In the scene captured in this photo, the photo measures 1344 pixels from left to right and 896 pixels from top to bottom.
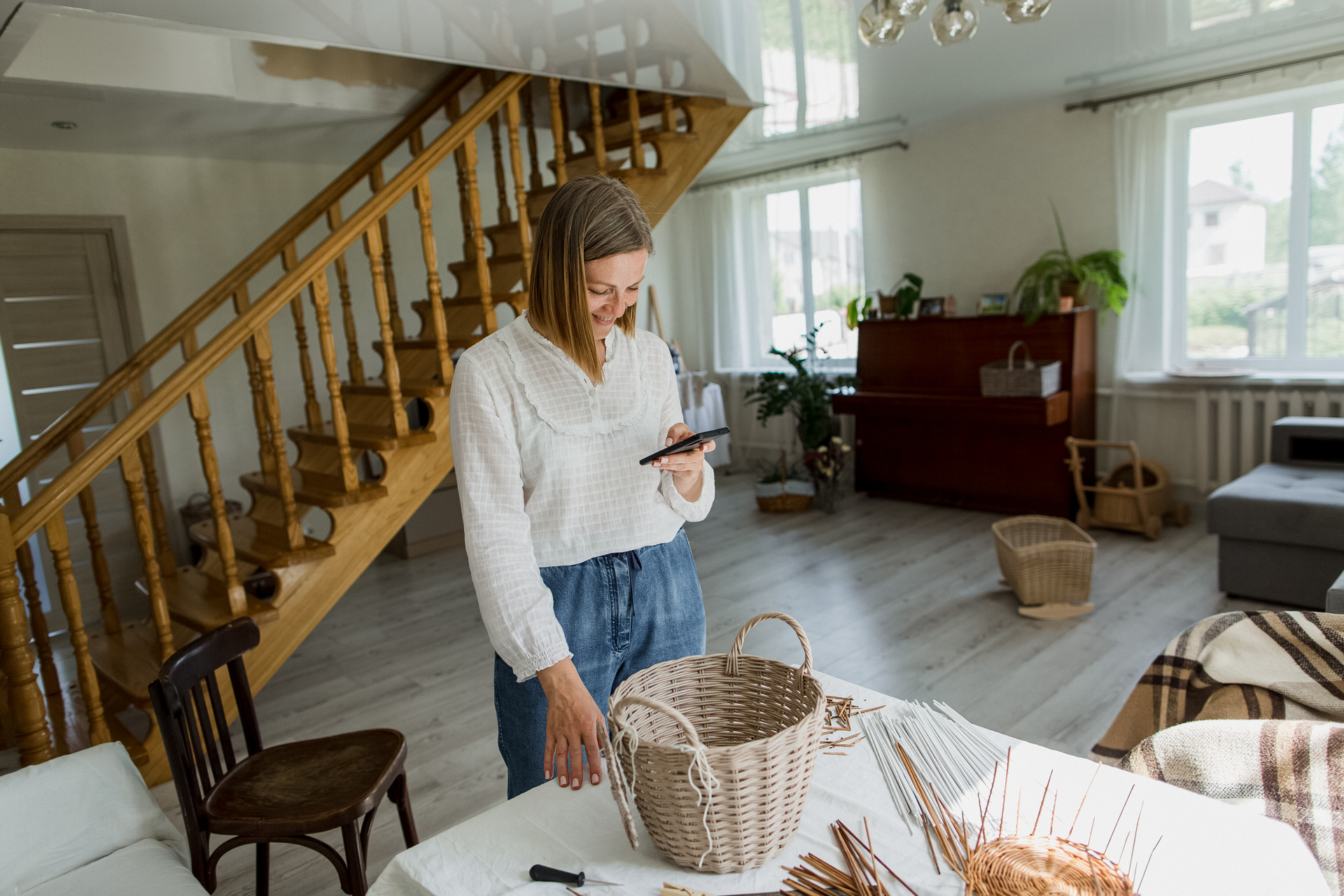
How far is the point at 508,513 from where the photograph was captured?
3.75 feet

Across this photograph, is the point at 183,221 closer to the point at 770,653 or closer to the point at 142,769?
the point at 142,769

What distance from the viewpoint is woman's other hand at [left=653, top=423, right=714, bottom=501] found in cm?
123

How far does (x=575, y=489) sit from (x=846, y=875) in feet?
2.03

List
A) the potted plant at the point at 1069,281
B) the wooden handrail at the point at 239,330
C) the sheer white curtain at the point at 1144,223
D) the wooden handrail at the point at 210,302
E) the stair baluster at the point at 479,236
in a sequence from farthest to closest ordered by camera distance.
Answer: the potted plant at the point at 1069,281
the sheer white curtain at the point at 1144,223
the wooden handrail at the point at 210,302
the stair baluster at the point at 479,236
the wooden handrail at the point at 239,330

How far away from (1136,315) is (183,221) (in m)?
5.71

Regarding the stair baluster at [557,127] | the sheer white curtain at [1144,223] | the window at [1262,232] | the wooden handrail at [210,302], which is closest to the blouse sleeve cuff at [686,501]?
the stair baluster at [557,127]

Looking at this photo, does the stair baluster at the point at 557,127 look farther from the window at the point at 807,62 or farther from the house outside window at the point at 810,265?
the house outside window at the point at 810,265

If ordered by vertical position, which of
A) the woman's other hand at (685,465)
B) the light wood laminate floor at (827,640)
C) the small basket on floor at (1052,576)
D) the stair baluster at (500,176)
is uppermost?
the stair baluster at (500,176)

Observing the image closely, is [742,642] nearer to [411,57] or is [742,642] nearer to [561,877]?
[561,877]

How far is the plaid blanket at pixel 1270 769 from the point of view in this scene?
1098 mm

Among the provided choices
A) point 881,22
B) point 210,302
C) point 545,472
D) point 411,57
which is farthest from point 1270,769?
point 210,302

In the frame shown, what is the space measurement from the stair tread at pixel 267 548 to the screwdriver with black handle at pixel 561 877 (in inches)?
86.8

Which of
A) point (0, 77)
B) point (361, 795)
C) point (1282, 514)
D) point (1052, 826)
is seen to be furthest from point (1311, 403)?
point (0, 77)

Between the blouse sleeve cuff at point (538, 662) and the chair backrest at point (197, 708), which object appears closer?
the blouse sleeve cuff at point (538, 662)
